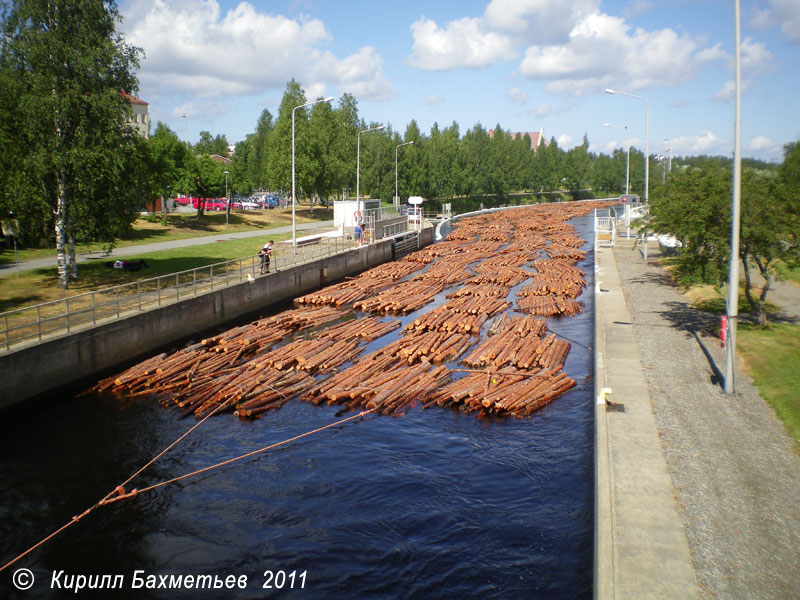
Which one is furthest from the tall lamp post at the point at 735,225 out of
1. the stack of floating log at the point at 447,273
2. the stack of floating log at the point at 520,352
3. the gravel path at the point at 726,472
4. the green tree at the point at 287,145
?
the green tree at the point at 287,145

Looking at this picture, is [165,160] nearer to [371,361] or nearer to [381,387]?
[371,361]

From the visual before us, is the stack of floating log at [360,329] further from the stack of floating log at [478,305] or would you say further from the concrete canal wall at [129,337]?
the concrete canal wall at [129,337]

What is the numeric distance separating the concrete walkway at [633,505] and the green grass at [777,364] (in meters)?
3.10

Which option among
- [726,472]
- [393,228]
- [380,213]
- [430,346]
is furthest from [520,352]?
[393,228]

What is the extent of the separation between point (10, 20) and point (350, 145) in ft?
216

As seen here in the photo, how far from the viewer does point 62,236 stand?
30781 mm

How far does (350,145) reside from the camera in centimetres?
Answer: 9362

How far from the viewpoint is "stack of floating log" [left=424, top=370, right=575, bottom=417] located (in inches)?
769

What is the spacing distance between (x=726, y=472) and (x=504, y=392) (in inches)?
325

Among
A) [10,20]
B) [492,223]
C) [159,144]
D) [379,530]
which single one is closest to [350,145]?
[492,223]

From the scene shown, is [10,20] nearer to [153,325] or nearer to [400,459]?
[153,325]

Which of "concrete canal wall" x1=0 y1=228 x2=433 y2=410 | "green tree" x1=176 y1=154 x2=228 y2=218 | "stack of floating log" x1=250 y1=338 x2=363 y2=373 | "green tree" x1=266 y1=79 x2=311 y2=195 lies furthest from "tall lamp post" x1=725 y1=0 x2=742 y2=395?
"green tree" x1=266 y1=79 x2=311 y2=195

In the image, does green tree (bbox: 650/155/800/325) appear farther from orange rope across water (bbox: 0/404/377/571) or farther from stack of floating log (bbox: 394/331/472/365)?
orange rope across water (bbox: 0/404/377/571)

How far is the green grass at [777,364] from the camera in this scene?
15.6 meters
